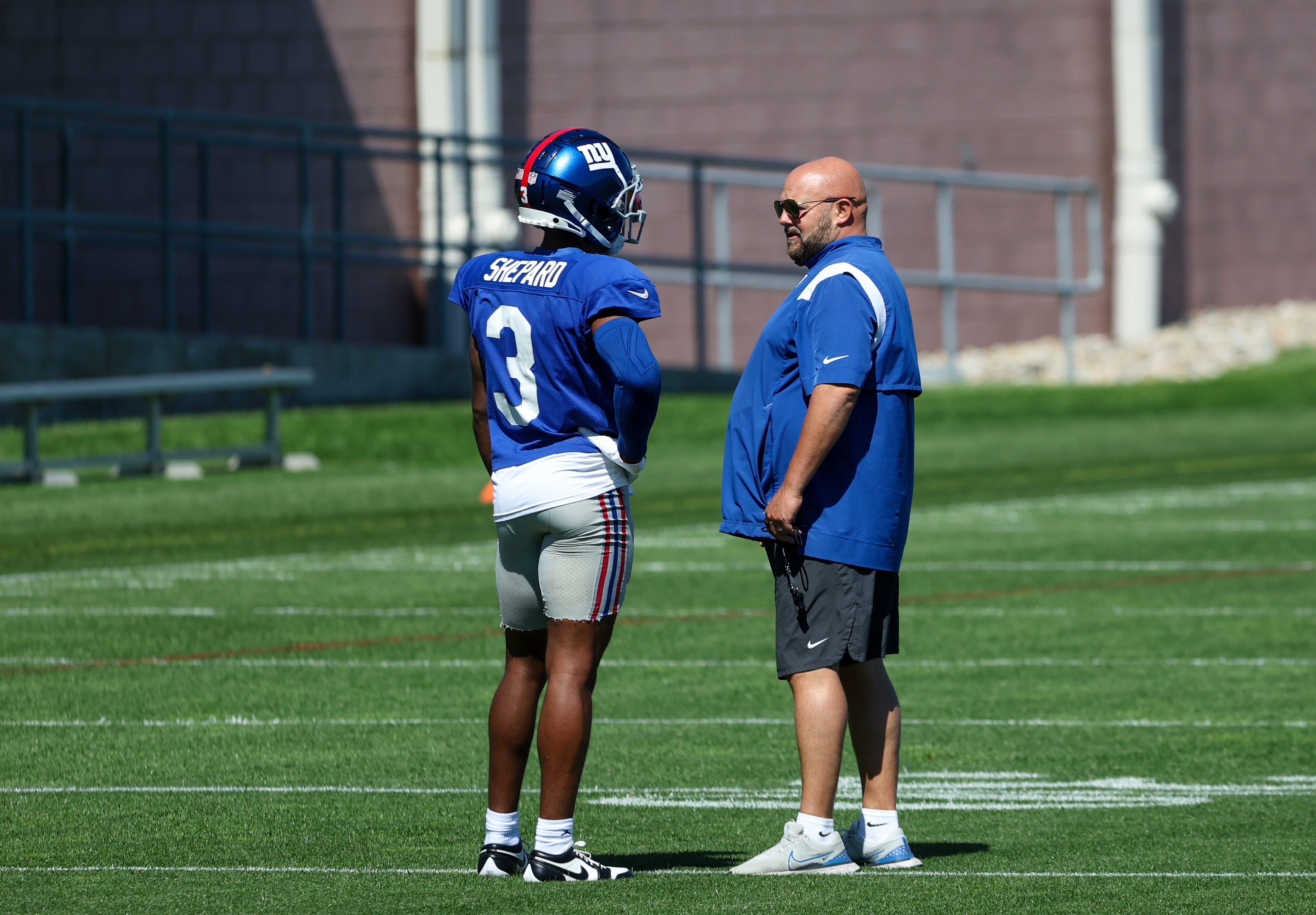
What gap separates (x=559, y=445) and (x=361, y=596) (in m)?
6.29

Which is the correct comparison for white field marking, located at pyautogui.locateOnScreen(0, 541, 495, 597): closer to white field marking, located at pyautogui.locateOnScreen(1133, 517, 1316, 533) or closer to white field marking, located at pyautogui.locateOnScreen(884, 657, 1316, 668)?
white field marking, located at pyautogui.locateOnScreen(884, 657, 1316, 668)

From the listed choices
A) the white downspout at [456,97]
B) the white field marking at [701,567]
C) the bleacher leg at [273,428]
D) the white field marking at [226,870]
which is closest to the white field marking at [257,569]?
the white field marking at [701,567]

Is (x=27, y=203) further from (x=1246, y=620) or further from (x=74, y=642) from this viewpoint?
(x=1246, y=620)

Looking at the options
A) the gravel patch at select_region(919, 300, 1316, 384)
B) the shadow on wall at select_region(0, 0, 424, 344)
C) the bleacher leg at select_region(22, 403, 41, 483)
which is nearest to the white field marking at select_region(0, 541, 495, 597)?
the bleacher leg at select_region(22, 403, 41, 483)

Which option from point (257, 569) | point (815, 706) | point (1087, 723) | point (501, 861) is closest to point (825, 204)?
point (815, 706)

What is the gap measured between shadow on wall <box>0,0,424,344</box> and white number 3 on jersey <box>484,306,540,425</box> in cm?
2036

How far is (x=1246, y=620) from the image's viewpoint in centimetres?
1082

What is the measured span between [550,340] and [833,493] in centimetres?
85

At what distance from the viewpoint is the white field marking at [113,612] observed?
433 inches

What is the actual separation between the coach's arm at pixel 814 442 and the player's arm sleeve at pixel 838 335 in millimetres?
32

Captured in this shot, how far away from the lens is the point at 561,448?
570cm

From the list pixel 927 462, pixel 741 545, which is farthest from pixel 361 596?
pixel 927 462

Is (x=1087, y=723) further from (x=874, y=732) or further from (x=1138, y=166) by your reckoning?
(x=1138, y=166)

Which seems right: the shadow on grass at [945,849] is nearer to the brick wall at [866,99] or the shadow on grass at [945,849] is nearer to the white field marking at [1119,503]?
the white field marking at [1119,503]
